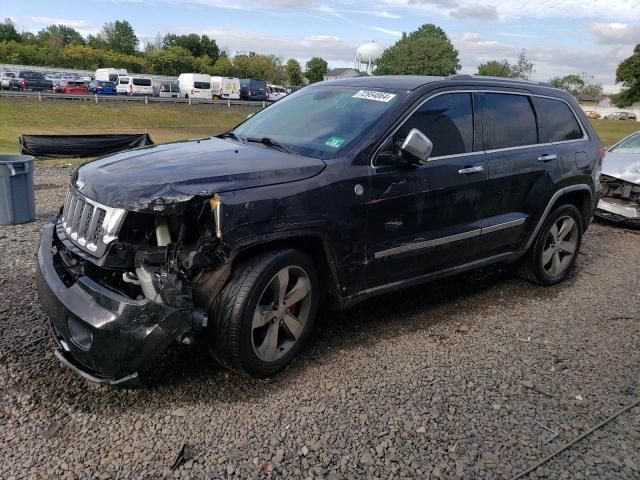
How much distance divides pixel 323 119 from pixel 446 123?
0.96 meters

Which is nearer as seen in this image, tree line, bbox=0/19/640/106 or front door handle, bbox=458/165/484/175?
front door handle, bbox=458/165/484/175

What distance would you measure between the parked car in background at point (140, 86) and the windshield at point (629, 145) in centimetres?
4717

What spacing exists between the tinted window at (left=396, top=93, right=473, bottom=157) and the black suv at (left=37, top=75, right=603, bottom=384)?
1 cm

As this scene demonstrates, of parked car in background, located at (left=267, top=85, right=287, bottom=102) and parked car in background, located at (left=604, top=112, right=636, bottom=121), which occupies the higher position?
parked car in background, located at (left=604, top=112, right=636, bottom=121)

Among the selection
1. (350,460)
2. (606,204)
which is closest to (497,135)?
(350,460)

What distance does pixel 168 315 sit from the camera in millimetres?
2857

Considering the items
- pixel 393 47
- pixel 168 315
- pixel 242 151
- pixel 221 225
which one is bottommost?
pixel 168 315

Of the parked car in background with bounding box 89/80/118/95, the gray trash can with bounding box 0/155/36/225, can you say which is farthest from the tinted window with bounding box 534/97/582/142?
the parked car in background with bounding box 89/80/118/95

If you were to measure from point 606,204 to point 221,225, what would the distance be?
7.43 meters

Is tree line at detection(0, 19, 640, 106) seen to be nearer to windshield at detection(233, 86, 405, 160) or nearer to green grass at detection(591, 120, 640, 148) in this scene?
green grass at detection(591, 120, 640, 148)

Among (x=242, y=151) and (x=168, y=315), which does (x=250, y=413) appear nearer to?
(x=168, y=315)

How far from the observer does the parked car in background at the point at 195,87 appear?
55.2 m

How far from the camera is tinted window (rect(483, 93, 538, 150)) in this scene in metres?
4.50

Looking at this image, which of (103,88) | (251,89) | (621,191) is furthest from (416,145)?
(251,89)
